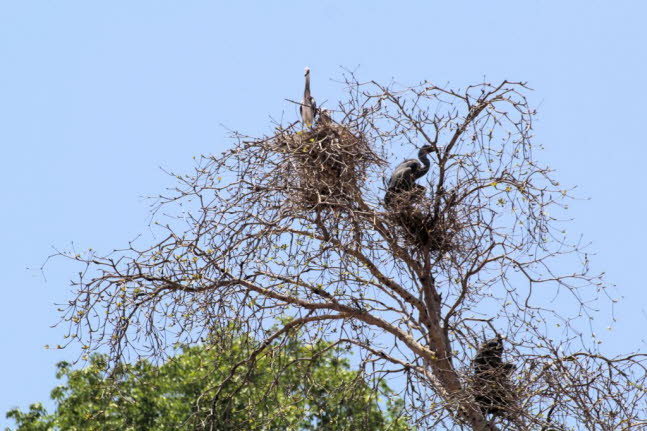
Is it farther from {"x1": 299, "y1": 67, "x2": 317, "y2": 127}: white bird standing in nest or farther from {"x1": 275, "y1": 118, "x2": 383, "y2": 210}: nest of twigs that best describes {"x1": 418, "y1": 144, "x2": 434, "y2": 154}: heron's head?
{"x1": 299, "y1": 67, "x2": 317, "y2": 127}: white bird standing in nest

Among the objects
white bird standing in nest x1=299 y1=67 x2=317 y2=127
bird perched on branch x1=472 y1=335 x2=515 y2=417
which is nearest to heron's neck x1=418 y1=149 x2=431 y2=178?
white bird standing in nest x1=299 y1=67 x2=317 y2=127

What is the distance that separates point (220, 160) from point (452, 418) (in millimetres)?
2837

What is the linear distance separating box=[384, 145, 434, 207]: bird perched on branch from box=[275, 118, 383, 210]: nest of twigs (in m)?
0.63

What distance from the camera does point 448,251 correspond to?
994 centimetres

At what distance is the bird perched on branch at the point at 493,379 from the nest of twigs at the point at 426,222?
927 millimetres

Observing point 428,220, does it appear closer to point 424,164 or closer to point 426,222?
point 426,222

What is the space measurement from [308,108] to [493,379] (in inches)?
177

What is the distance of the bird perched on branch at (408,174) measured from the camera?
10.6 m

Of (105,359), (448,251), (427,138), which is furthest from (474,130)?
(105,359)

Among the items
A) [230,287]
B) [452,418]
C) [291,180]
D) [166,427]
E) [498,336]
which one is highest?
[166,427]

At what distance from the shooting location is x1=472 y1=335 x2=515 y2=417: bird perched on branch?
8656mm

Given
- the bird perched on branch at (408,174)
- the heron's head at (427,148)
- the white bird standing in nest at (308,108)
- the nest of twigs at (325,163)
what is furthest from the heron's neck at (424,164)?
the nest of twigs at (325,163)

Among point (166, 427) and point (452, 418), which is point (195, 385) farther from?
point (452, 418)

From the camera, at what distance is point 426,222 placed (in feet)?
32.3
